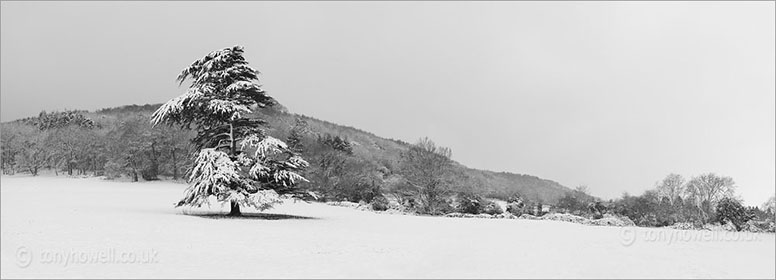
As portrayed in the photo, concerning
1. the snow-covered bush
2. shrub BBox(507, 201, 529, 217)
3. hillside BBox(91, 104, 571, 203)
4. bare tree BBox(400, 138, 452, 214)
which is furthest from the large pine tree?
hillside BBox(91, 104, 571, 203)

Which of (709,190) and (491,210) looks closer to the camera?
(491,210)

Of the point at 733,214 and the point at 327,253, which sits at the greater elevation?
the point at 733,214

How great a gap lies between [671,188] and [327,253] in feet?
237

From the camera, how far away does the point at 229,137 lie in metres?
25.9

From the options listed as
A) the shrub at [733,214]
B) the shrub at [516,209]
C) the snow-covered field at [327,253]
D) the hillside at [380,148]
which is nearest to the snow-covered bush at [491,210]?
the shrub at [516,209]

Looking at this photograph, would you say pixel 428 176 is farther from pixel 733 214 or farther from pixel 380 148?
pixel 380 148

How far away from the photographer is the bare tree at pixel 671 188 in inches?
2720

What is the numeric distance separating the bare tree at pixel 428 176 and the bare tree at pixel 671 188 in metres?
41.4

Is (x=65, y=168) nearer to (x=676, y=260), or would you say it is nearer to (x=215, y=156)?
(x=215, y=156)

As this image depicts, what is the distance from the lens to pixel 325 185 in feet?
203

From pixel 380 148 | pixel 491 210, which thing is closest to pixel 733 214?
pixel 491 210

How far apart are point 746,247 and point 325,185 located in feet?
162

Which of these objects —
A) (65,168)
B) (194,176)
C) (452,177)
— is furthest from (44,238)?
(65,168)

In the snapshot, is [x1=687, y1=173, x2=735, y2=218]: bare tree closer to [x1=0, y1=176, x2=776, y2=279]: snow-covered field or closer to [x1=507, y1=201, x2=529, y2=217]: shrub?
[x1=507, y1=201, x2=529, y2=217]: shrub
